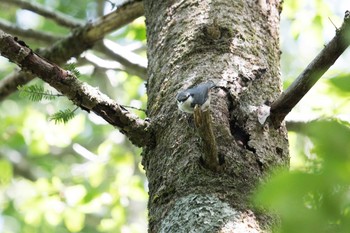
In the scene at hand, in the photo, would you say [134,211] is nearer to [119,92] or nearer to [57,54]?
[119,92]

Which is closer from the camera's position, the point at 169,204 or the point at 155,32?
the point at 169,204

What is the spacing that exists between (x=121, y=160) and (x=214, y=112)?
9.64 feet

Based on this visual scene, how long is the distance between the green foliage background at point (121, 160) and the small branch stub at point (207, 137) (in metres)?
0.20

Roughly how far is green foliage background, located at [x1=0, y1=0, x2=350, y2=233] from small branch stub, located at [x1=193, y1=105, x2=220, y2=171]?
20 cm

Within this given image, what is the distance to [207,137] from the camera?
1.24 metres

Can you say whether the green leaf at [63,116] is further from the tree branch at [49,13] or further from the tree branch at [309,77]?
the tree branch at [49,13]

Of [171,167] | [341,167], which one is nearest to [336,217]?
[341,167]

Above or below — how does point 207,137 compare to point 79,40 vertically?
below

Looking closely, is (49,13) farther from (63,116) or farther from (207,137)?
(207,137)

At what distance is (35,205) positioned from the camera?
3836 mm

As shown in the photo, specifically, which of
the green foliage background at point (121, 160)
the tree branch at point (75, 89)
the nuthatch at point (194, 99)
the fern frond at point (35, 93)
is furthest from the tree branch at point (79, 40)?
the nuthatch at point (194, 99)

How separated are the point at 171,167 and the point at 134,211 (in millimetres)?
2993

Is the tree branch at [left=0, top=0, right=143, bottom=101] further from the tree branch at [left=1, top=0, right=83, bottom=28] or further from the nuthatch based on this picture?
the nuthatch

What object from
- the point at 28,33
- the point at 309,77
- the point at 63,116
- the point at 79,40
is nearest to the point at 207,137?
the point at 309,77
